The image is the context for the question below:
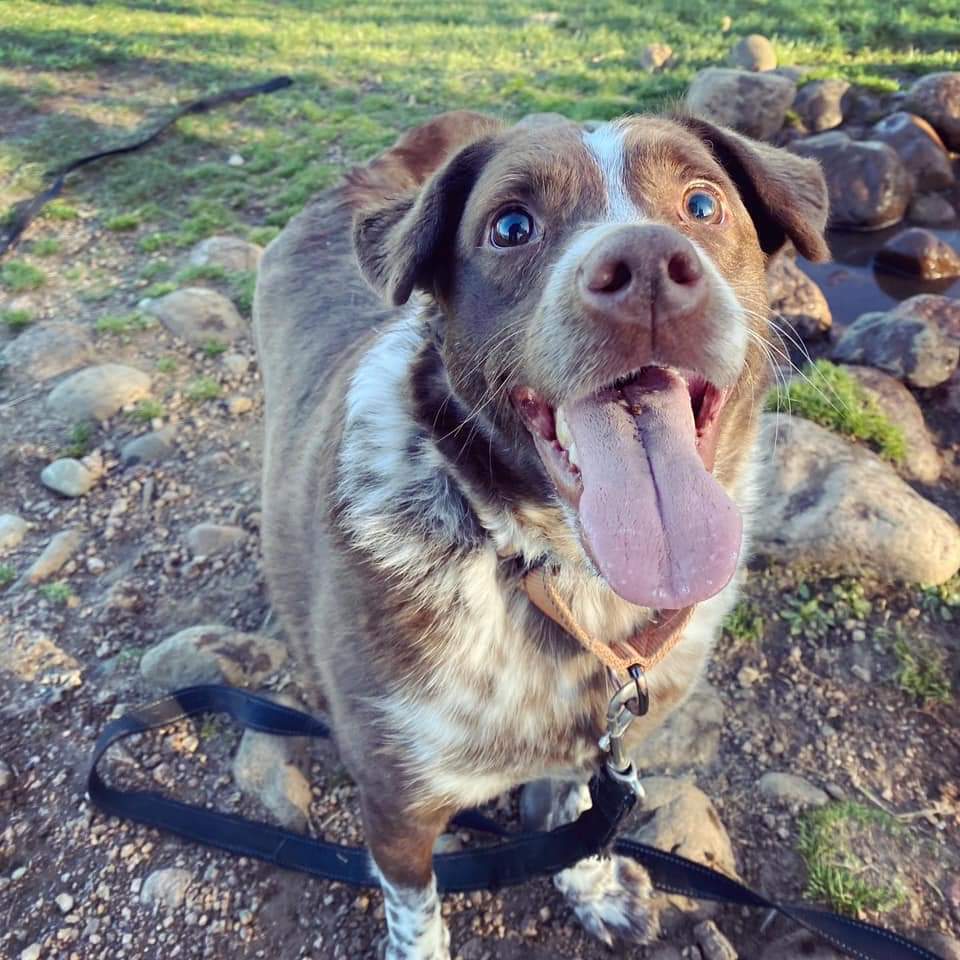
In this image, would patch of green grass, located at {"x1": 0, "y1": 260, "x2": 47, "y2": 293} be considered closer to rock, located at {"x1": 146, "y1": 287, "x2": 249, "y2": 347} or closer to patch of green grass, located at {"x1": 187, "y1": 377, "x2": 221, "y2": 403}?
rock, located at {"x1": 146, "y1": 287, "x2": 249, "y2": 347}

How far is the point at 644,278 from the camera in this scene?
5.49 feet

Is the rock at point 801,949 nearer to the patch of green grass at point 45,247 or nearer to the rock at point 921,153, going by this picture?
the patch of green grass at point 45,247

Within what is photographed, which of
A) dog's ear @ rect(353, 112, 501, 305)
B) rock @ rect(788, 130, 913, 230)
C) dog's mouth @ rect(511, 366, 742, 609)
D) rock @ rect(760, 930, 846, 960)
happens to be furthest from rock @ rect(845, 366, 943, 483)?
dog's ear @ rect(353, 112, 501, 305)

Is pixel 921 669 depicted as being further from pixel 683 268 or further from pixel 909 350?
pixel 683 268

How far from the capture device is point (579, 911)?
2.73 m

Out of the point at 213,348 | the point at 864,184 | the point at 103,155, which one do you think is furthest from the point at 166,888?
the point at 864,184

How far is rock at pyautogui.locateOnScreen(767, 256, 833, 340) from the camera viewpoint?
5133 mm

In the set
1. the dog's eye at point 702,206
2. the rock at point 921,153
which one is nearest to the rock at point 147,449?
the dog's eye at point 702,206

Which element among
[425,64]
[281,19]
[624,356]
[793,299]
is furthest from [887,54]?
[624,356]

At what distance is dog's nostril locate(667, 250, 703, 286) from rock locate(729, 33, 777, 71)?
833 cm

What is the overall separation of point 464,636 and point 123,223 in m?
5.43

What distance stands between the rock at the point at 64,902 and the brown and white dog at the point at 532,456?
1.04 metres

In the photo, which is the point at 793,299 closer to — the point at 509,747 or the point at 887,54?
the point at 509,747

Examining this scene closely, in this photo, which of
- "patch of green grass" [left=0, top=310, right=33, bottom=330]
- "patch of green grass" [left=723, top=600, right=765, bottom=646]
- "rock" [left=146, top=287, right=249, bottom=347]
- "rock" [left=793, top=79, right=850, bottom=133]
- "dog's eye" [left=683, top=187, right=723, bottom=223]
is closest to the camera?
"dog's eye" [left=683, top=187, right=723, bottom=223]
